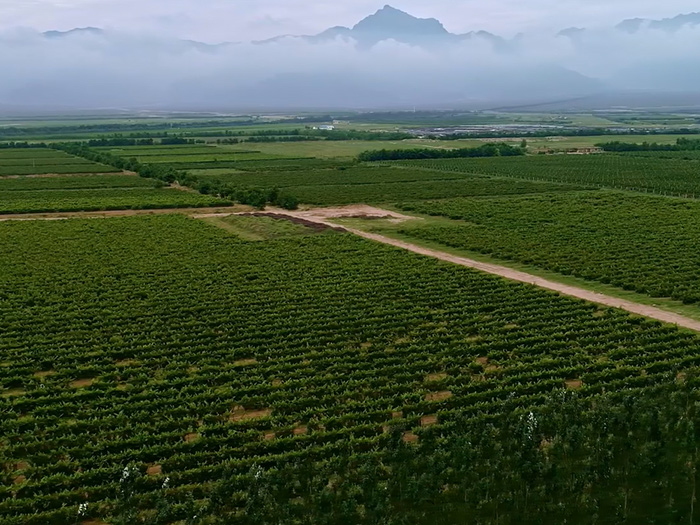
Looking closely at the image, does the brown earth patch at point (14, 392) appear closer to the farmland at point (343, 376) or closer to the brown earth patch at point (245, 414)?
the farmland at point (343, 376)

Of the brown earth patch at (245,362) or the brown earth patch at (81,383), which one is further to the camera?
the brown earth patch at (245,362)

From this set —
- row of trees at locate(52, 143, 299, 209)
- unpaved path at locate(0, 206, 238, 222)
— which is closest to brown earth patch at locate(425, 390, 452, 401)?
unpaved path at locate(0, 206, 238, 222)

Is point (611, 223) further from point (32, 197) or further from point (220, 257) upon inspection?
point (32, 197)

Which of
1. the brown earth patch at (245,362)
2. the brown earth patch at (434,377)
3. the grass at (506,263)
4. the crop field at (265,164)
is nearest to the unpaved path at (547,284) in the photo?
the grass at (506,263)

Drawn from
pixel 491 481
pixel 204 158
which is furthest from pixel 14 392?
pixel 204 158

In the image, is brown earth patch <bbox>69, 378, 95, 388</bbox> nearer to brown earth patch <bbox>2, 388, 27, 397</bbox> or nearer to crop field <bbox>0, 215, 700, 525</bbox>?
crop field <bbox>0, 215, 700, 525</bbox>
